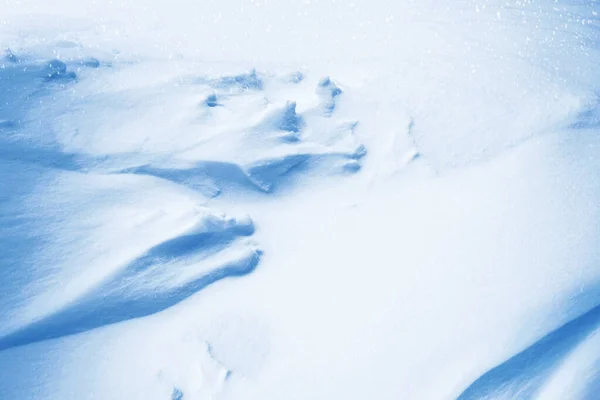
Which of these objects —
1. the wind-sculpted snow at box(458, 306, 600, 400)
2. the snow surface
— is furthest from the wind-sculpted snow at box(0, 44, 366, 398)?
the wind-sculpted snow at box(458, 306, 600, 400)

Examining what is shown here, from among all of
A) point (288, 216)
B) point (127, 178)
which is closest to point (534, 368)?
point (288, 216)

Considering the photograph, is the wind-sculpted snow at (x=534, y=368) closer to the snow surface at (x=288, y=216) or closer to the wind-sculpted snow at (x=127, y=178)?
the snow surface at (x=288, y=216)

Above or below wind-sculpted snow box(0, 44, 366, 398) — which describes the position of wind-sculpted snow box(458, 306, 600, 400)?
below

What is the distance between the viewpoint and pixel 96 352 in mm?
1031

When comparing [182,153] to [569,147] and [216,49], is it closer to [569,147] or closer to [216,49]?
[216,49]

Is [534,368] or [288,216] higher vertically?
[288,216]

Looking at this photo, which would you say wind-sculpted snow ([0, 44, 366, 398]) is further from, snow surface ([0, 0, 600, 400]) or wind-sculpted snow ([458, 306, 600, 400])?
wind-sculpted snow ([458, 306, 600, 400])

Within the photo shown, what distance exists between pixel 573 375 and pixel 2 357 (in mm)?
1338

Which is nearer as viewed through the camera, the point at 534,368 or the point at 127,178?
the point at 534,368

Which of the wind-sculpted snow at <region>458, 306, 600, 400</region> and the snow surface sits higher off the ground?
the snow surface

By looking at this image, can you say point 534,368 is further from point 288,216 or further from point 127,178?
point 127,178

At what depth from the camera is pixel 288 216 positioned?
132 centimetres

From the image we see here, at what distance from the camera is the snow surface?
1016 mm

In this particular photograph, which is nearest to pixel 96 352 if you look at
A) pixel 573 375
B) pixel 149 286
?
pixel 149 286
